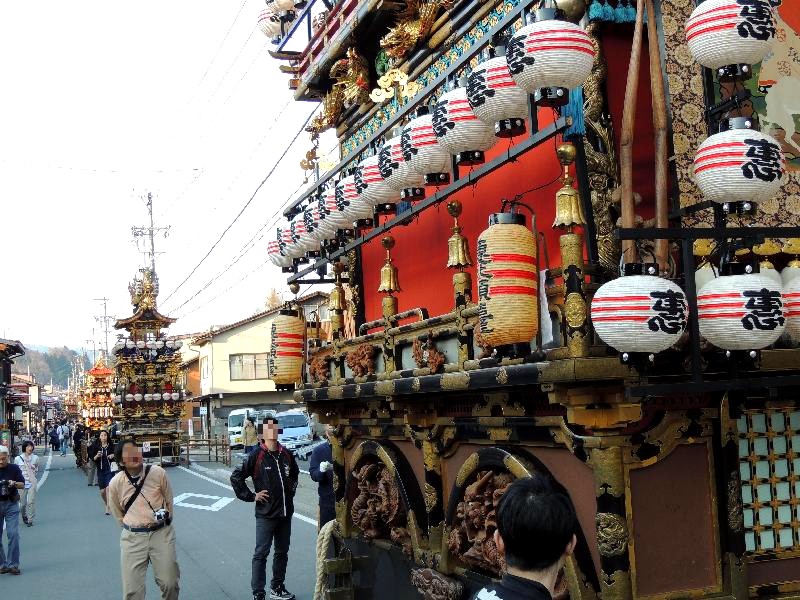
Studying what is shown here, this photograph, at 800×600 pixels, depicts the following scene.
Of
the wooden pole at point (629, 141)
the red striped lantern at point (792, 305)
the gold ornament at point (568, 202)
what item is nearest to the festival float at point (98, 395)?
the wooden pole at point (629, 141)

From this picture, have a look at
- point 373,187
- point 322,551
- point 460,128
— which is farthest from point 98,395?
point 460,128

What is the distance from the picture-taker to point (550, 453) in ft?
19.5

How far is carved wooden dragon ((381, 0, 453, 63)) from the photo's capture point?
9016 millimetres

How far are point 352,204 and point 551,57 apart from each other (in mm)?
3872

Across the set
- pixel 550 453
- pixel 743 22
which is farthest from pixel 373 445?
pixel 743 22

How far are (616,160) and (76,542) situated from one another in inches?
569

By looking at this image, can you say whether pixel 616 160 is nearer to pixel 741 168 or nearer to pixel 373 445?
pixel 741 168

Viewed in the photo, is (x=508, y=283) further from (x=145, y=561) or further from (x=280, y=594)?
(x=280, y=594)

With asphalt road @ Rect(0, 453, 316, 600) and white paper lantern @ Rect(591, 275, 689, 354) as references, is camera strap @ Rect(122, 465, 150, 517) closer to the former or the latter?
asphalt road @ Rect(0, 453, 316, 600)

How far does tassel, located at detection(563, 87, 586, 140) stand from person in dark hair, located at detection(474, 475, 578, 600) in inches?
125

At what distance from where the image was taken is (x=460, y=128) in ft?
21.5

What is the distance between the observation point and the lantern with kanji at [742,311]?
4.86 metres

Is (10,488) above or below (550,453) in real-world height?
below

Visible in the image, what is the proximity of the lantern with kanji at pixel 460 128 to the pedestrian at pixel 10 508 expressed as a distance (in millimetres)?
10621
